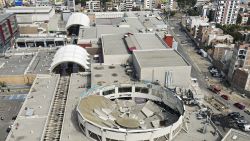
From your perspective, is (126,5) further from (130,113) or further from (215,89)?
(130,113)

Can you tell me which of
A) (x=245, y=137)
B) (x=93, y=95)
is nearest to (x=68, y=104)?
(x=93, y=95)

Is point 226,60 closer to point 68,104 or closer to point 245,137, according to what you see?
point 245,137

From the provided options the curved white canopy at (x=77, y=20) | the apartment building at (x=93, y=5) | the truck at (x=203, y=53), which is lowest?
the truck at (x=203, y=53)

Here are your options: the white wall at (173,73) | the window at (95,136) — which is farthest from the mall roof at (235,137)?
the white wall at (173,73)

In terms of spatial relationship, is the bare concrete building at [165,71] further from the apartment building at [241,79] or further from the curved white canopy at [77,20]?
the curved white canopy at [77,20]

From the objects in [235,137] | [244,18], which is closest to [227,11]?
[244,18]
